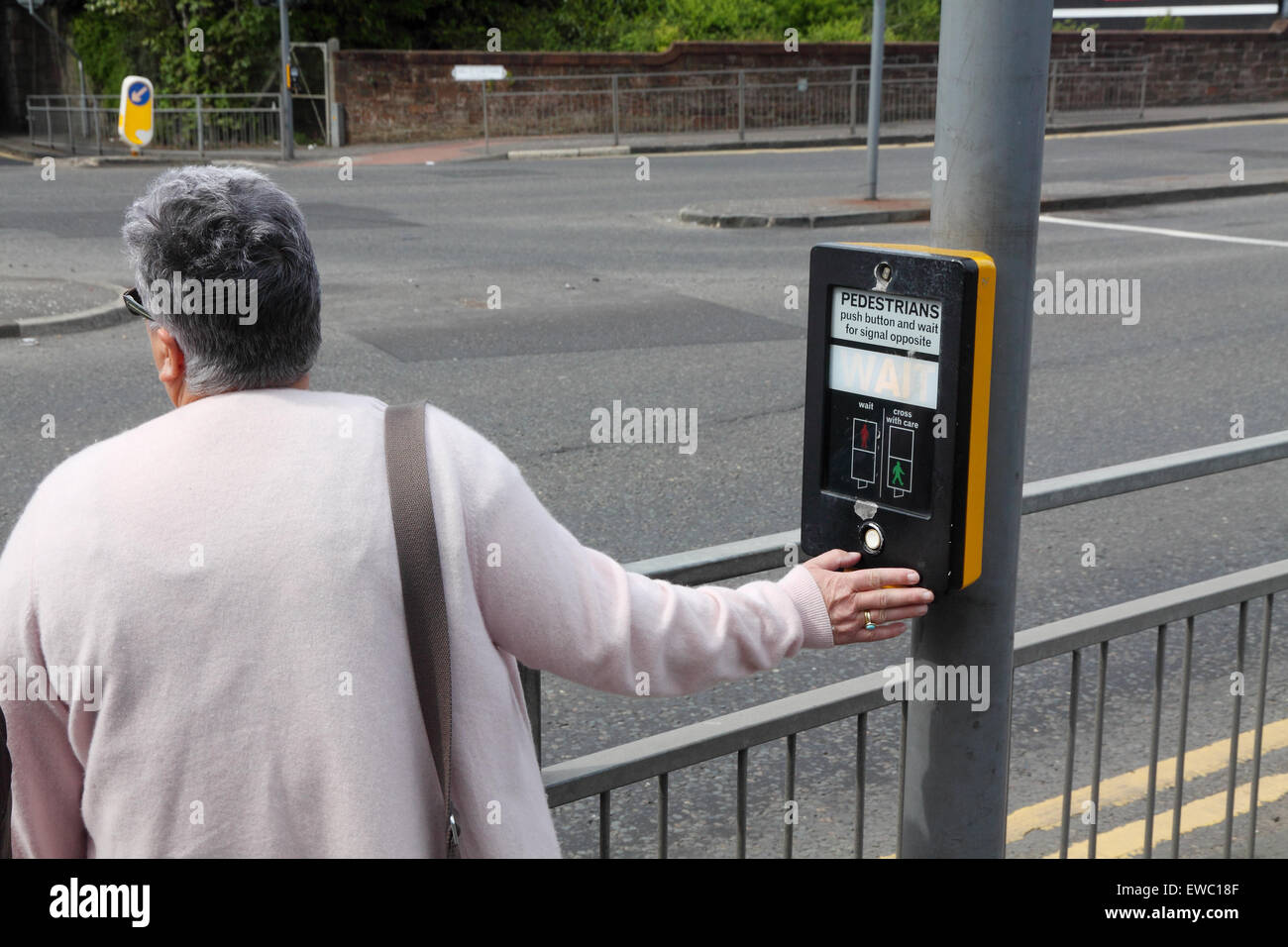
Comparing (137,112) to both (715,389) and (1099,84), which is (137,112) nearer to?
(1099,84)

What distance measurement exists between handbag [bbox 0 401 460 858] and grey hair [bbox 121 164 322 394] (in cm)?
16

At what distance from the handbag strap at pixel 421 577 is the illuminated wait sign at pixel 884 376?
0.67 metres

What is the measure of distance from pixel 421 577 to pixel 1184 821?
9.72 feet

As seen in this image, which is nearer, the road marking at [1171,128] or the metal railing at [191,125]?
the metal railing at [191,125]

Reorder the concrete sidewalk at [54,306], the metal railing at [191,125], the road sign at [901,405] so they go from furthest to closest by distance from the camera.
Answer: the metal railing at [191,125], the concrete sidewalk at [54,306], the road sign at [901,405]

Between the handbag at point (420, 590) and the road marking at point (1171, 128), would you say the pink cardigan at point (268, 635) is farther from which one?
the road marking at point (1171, 128)

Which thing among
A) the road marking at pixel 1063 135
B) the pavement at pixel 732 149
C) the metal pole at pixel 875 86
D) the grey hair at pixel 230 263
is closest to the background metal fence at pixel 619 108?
the pavement at pixel 732 149

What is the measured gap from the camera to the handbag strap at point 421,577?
1.71 m

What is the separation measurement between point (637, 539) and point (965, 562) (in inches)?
164

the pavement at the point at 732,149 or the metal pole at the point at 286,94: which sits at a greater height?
the metal pole at the point at 286,94

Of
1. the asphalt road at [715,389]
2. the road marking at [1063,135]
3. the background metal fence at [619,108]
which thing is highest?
the background metal fence at [619,108]

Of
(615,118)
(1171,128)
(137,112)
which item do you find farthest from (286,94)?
(1171,128)

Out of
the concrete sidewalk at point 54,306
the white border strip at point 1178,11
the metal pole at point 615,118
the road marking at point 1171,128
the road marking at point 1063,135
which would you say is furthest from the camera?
the white border strip at point 1178,11

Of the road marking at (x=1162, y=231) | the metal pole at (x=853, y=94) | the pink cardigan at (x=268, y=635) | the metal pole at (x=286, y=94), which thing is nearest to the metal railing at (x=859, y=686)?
the pink cardigan at (x=268, y=635)
